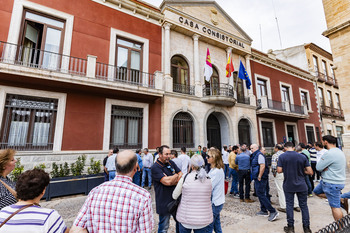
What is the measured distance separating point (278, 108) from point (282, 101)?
4.68ft

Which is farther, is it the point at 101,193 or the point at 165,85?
the point at 165,85

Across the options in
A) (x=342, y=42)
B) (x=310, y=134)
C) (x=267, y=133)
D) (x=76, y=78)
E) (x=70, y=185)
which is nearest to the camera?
(x=70, y=185)

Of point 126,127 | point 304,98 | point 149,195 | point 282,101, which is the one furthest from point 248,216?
point 304,98

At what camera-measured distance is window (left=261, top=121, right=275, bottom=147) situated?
1461cm

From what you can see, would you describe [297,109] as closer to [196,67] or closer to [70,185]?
[196,67]

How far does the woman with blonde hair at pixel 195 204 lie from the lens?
2139mm

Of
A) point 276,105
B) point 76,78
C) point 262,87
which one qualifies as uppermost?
point 262,87

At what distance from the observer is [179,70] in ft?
38.0

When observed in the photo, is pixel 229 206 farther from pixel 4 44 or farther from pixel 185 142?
pixel 4 44

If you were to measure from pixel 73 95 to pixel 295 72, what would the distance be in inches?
806

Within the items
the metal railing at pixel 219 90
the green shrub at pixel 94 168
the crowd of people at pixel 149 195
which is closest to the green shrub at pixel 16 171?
the green shrub at pixel 94 168

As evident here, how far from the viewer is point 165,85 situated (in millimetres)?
10141

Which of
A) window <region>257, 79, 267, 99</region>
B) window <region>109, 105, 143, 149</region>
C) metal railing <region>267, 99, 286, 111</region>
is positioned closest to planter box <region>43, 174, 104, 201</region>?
window <region>109, 105, 143, 149</region>

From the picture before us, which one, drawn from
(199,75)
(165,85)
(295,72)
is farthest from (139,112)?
(295,72)
